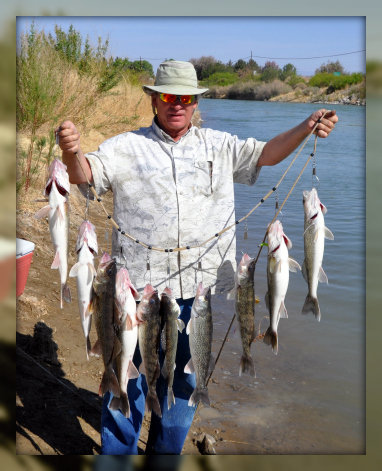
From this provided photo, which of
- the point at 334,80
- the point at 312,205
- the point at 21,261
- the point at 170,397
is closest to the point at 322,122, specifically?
the point at 312,205

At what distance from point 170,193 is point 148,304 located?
660 millimetres

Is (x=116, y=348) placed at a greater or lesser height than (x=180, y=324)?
lesser

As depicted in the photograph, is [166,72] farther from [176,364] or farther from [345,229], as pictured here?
[345,229]

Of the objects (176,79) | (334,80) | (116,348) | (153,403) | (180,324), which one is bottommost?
(153,403)

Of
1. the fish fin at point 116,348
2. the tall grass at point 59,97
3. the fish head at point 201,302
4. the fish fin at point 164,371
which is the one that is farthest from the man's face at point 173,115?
the tall grass at point 59,97

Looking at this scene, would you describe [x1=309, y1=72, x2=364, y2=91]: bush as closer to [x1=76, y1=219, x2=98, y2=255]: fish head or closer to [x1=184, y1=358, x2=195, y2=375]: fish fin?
[x1=184, y1=358, x2=195, y2=375]: fish fin

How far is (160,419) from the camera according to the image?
3.22m

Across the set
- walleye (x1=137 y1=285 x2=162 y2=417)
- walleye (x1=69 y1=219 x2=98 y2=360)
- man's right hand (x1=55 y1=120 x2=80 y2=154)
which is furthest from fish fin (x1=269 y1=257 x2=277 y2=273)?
man's right hand (x1=55 y1=120 x2=80 y2=154)

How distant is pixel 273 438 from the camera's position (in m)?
4.34

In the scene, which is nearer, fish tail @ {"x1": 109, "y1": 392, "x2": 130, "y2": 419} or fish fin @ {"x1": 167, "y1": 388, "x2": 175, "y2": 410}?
fish tail @ {"x1": 109, "y1": 392, "x2": 130, "y2": 419}

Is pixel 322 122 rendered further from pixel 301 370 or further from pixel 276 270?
pixel 301 370

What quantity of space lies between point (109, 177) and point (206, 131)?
65 centimetres

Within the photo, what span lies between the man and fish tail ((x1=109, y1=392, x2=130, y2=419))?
8cm

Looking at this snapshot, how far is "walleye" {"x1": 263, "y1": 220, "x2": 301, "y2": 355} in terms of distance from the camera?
9.86 ft
